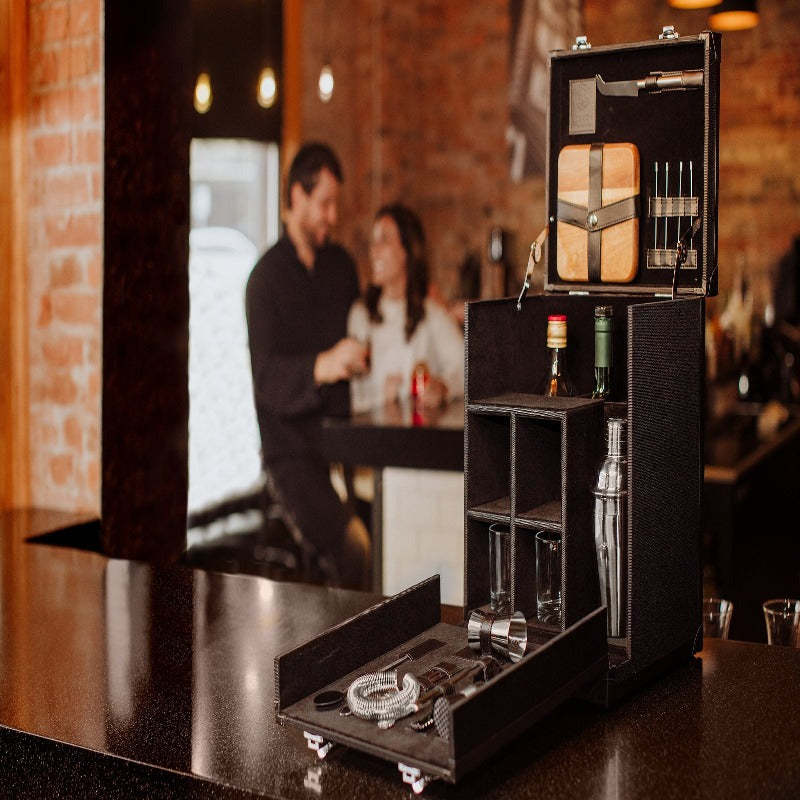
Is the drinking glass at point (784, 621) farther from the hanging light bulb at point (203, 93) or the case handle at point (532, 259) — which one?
the hanging light bulb at point (203, 93)

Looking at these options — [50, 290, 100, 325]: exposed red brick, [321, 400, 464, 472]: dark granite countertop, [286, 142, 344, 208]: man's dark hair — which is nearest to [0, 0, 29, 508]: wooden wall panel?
[50, 290, 100, 325]: exposed red brick

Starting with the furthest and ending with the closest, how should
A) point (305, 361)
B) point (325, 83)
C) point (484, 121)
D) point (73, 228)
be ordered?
point (484, 121)
point (325, 83)
point (305, 361)
point (73, 228)

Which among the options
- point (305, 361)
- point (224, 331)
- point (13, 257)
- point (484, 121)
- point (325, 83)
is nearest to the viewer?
point (13, 257)

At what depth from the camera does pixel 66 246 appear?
8.62ft

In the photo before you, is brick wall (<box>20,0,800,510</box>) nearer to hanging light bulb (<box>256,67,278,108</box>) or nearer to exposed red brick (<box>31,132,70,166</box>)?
hanging light bulb (<box>256,67,278,108</box>)

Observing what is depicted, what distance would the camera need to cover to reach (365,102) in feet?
19.2

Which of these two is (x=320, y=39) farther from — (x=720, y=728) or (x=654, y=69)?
(x=720, y=728)

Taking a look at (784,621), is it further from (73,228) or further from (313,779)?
(73,228)

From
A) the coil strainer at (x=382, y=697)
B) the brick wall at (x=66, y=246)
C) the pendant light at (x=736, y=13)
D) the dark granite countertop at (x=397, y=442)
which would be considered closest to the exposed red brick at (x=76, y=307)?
the brick wall at (x=66, y=246)

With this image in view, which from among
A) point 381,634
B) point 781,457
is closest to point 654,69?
point 381,634

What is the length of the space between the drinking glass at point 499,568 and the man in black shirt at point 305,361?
Result: 329 centimetres

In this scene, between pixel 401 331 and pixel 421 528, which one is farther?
pixel 401 331

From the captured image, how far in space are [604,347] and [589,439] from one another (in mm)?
128

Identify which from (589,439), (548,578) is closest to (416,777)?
(548,578)
